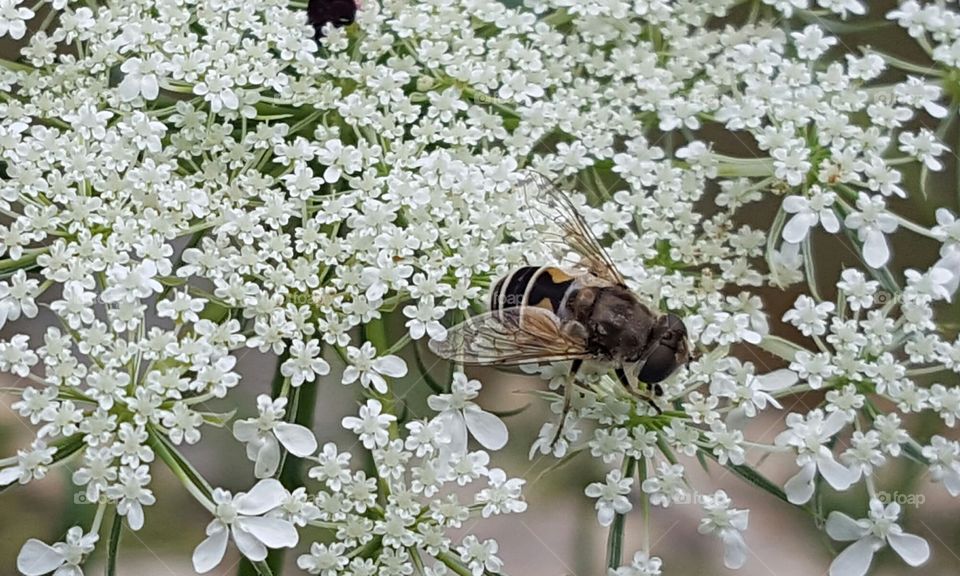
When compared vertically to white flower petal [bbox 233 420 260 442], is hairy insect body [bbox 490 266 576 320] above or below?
above

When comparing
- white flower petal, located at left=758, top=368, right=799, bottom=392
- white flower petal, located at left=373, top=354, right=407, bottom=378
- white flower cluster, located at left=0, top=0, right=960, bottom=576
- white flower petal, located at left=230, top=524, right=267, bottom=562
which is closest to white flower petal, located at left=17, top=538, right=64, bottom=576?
white flower cluster, located at left=0, top=0, right=960, bottom=576

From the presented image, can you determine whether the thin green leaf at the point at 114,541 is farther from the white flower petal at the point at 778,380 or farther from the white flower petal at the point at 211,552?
the white flower petal at the point at 778,380

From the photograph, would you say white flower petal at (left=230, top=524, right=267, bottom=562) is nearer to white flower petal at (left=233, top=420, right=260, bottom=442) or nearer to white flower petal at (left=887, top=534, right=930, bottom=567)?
white flower petal at (left=233, top=420, right=260, bottom=442)

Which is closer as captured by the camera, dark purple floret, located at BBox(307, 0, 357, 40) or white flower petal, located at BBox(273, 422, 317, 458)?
white flower petal, located at BBox(273, 422, 317, 458)

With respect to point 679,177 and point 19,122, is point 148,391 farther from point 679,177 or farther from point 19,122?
point 679,177

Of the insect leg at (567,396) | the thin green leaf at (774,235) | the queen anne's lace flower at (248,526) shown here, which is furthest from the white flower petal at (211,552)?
the thin green leaf at (774,235)

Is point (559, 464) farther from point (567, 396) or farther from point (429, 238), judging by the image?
point (429, 238)

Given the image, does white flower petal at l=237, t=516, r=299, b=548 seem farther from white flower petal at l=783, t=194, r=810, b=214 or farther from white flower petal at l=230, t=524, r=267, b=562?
white flower petal at l=783, t=194, r=810, b=214

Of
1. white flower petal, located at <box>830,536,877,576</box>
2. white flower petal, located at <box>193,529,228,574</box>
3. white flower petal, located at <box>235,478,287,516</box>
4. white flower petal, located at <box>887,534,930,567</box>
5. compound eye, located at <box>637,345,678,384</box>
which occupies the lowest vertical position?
white flower petal, located at <box>830,536,877,576</box>

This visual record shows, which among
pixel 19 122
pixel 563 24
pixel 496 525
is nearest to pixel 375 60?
pixel 563 24
